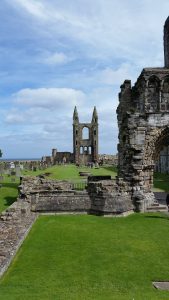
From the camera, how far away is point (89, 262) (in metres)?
12.1

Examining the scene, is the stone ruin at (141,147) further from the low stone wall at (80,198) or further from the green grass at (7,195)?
the green grass at (7,195)

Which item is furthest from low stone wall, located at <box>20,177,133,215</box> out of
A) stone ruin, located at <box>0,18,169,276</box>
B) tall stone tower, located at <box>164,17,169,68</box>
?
tall stone tower, located at <box>164,17,169,68</box>

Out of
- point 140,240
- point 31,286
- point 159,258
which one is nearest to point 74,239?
point 140,240

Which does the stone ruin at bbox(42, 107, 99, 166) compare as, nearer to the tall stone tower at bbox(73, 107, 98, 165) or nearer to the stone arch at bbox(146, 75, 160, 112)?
A: the tall stone tower at bbox(73, 107, 98, 165)

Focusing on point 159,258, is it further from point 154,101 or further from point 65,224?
point 154,101

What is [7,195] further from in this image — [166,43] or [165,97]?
[166,43]

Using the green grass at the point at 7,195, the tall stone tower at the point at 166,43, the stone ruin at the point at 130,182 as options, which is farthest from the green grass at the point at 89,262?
the tall stone tower at the point at 166,43

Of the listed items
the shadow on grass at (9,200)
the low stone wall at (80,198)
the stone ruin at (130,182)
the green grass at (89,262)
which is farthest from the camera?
the shadow on grass at (9,200)

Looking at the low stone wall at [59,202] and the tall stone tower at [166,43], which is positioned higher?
the tall stone tower at [166,43]

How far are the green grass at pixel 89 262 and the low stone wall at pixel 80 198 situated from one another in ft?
9.16


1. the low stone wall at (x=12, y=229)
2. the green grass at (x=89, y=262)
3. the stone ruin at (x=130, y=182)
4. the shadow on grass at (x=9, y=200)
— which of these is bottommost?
the green grass at (x=89, y=262)

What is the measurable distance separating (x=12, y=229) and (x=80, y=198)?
756 centimetres

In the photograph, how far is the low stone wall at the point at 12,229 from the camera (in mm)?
11609

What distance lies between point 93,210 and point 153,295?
12.2m
